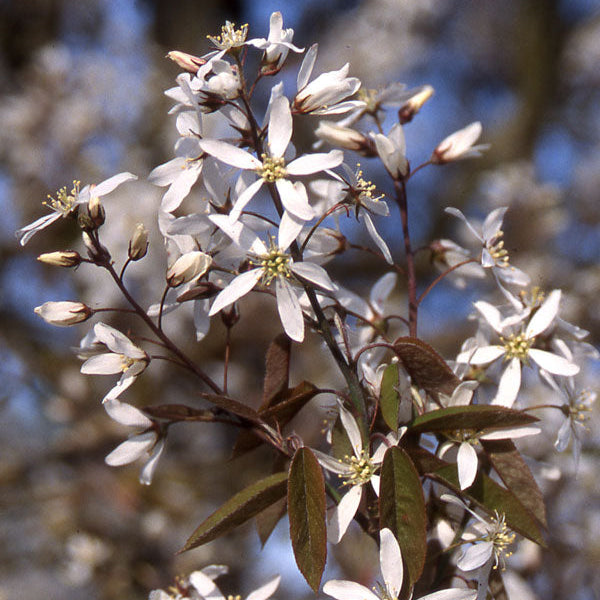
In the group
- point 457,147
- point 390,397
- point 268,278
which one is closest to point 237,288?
point 268,278

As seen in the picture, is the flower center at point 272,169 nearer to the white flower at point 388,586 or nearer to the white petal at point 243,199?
the white petal at point 243,199

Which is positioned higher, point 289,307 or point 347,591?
point 289,307

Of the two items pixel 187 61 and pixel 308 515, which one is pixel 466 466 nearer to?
pixel 308 515

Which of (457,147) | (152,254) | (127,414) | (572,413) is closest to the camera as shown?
(127,414)

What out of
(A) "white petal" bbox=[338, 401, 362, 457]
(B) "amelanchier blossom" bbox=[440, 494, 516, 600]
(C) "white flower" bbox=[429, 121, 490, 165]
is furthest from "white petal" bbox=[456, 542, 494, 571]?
(C) "white flower" bbox=[429, 121, 490, 165]

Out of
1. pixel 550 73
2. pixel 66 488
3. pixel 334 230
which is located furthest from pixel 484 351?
pixel 550 73

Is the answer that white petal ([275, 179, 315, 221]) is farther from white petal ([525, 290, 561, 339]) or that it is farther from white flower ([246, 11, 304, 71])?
white petal ([525, 290, 561, 339])

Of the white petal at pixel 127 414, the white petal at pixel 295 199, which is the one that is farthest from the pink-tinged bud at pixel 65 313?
the white petal at pixel 295 199
